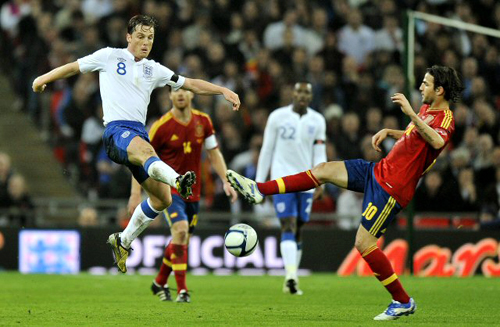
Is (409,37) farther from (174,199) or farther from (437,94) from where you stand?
(437,94)

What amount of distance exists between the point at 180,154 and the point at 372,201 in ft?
10.8

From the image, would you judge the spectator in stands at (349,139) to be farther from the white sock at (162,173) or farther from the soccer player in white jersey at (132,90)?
the white sock at (162,173)

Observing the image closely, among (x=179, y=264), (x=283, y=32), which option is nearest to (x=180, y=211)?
(x=179, y=264)

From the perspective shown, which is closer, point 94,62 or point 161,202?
point 94,62

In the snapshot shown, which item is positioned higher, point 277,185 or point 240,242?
point 277,185

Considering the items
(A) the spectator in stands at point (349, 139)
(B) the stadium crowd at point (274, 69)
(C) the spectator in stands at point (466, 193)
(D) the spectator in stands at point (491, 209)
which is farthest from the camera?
(A) the spectator in stands at point (349, 139)

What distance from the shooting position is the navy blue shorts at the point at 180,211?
1175 cm

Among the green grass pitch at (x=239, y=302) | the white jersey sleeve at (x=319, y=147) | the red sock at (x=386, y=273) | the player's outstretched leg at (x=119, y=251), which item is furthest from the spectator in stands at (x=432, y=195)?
the red sock at (x=386, y=273)

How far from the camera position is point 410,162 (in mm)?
9391

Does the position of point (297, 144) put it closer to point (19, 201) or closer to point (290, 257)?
point (290, 257)

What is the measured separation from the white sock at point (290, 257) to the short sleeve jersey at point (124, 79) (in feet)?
11.2

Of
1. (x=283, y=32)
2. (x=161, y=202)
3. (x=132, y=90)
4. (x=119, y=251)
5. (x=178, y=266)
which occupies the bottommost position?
(x=178, y=266)

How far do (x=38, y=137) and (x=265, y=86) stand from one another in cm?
520

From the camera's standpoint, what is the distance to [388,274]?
30.6ft
